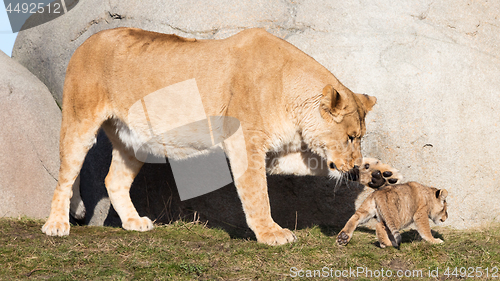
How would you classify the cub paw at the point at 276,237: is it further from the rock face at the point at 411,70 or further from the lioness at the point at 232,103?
the rock face at the point at 411,70

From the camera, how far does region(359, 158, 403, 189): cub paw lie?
4.88m

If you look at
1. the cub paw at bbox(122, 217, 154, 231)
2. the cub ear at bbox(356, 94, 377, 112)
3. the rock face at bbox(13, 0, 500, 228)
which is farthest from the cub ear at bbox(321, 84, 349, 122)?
the cub paw at bbox(122, 217, 154, 231)

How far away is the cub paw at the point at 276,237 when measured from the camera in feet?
14.6

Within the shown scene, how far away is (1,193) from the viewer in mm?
6531

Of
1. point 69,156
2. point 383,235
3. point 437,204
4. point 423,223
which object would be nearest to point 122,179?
point 69,156

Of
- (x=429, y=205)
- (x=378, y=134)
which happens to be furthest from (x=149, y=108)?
(x=429, y=205)

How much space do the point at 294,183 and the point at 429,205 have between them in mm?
1951

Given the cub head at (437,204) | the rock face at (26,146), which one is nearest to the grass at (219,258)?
the cub head at (437,204)

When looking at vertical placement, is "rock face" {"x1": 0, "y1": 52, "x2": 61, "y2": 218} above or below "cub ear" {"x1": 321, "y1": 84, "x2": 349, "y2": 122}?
below

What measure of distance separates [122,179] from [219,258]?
2.54m

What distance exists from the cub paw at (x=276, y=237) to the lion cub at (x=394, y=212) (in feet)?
1.56

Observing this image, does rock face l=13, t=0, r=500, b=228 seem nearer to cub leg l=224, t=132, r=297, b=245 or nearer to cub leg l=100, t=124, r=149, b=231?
cub leg l=100, t=124, r=149, b=231

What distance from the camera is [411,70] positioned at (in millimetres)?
5922

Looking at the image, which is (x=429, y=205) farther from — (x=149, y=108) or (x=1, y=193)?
(x=1, y=193)
